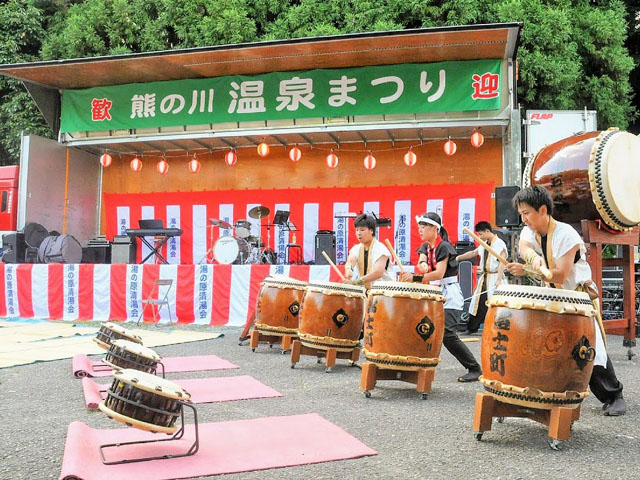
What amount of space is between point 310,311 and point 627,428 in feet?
8.92

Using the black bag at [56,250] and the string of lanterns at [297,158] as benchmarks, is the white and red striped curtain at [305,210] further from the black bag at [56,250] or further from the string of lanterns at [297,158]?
the black bag at [56,250]

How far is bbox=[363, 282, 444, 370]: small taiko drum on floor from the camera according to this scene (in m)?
4.35

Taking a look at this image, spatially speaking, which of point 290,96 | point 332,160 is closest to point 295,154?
point 332,160

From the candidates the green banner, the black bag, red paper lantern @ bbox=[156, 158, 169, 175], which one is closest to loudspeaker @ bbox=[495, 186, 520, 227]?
the green banner

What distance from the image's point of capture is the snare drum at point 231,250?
11609 mm

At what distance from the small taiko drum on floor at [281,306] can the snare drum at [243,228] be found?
5.55 m

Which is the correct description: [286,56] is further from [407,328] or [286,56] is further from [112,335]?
[407,328]

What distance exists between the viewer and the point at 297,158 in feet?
39.3

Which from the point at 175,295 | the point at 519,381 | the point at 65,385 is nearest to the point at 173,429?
the point at 519,381

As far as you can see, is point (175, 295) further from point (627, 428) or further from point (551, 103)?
point (551, 103)

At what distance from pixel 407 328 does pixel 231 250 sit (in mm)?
7682

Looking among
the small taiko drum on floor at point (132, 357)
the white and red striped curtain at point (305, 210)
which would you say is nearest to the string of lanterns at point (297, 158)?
the white and red striped curtain at point (305, 210)

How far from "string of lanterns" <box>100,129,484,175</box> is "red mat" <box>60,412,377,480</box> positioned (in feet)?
26.8

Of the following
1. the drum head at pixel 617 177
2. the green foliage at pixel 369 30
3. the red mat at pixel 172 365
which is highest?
the green foliage at pixel 369 30
